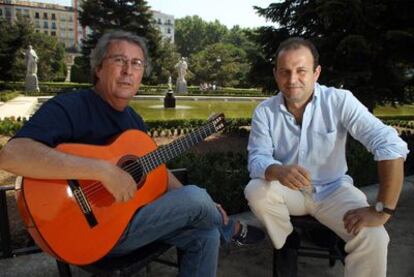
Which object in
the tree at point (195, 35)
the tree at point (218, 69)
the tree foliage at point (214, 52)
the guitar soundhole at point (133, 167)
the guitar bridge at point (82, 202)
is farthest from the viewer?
the tree at point (195, 35)

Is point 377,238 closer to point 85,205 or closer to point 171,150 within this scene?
point 171,150

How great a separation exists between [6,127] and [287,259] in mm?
8562

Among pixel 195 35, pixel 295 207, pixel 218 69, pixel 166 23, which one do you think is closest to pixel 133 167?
pixel 295 207

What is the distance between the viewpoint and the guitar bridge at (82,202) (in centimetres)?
203

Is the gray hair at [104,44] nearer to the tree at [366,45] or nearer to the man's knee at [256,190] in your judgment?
the man's knee at [256,190]

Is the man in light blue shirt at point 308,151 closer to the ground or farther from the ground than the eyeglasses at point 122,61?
closer to the ground

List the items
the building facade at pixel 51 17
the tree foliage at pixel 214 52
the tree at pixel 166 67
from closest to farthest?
1. the tree at pixel 166 67
2. the tree foliage at pixel 214 52
3. the building facade at pixel 51 17

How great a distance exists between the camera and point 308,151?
2.80 metres

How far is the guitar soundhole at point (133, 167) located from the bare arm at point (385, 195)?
1.31m

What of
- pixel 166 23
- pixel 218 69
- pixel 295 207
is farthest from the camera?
pixel 166 23

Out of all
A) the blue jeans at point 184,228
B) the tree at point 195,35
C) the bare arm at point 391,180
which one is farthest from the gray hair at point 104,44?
the tree at point 195,35

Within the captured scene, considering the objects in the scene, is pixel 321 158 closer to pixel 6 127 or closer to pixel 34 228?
pixel 34 228

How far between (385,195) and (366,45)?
574cm

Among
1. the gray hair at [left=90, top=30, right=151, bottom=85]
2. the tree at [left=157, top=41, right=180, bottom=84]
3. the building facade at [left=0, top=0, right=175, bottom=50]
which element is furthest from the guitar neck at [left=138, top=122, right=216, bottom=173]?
the building facade at [left=0, top=0, right=175, bottom=50]
